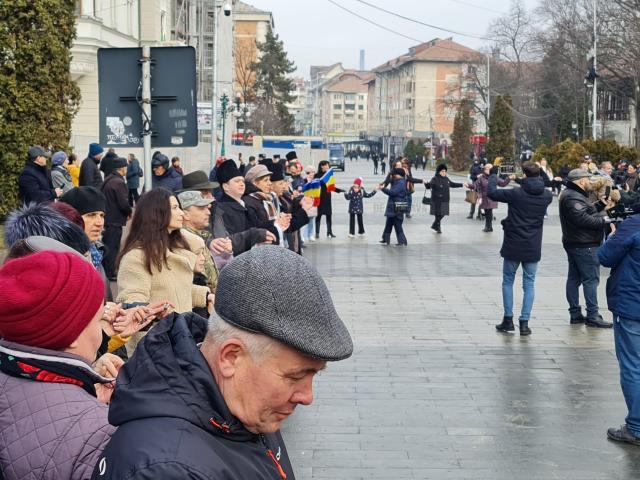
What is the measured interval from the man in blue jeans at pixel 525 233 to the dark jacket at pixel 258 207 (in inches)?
107

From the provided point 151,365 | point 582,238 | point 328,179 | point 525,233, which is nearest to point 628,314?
point 525,233

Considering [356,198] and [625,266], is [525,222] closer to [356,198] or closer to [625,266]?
[625,266]

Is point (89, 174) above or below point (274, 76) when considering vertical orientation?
below

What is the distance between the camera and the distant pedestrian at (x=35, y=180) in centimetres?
1486

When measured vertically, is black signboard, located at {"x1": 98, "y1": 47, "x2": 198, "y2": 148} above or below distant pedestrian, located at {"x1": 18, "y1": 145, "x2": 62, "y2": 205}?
above

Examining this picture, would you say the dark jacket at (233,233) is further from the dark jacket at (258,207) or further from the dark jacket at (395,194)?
the dark jacket at (395,194)

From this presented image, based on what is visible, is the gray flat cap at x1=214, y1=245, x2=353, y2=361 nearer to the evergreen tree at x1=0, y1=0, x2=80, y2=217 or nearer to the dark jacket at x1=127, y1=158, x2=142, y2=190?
the evergreen tree at x1=0, y1=0, x2=80, y2=217

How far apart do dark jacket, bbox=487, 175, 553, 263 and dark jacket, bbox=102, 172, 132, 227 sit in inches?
237

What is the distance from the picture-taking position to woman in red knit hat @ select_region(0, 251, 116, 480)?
8.90ft

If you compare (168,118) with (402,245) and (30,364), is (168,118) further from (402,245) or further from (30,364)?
(402,245)

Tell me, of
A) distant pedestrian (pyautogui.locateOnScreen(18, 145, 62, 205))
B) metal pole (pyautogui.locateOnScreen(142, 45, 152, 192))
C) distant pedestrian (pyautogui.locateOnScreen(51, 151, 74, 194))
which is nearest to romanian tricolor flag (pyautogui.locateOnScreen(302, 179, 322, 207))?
distant pedestrian (pyautogui.locateOnScreen(51, 151, 74, 194))

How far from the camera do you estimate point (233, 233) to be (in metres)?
9.10

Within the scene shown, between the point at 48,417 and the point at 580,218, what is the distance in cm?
918

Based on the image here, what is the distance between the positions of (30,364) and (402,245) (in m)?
18.6
